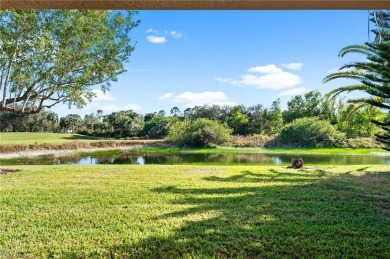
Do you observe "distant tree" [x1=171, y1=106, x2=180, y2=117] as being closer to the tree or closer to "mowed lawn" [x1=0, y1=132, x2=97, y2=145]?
"mowed lawn" [x1=0, y1=132, x2=97, y2=145]

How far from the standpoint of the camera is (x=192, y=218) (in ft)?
14.3

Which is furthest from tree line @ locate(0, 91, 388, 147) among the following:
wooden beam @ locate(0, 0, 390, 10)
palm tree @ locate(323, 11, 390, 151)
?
wooden beam @ locate(0, 0, 390, 10)

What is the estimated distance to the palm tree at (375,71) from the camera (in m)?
5.86

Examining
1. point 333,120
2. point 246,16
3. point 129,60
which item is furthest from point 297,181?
point 333,120

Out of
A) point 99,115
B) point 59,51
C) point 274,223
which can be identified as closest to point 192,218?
point 274,223

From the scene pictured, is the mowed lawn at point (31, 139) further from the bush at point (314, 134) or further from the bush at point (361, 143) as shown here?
the bush at point (361, 143)

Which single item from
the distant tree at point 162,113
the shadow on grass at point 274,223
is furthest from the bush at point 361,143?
the distant tree at point 162,113

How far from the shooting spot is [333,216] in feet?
14.7

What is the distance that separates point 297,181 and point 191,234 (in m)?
4.56

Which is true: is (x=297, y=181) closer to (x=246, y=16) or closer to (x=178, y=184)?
(x=178, y=184)

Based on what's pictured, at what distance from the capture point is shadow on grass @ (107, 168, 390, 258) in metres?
3.28

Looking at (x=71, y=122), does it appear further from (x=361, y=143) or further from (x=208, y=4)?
(x=208, y=4)

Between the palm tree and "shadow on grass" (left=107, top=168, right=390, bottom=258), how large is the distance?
1.81 metres

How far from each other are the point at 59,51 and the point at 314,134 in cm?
2121
